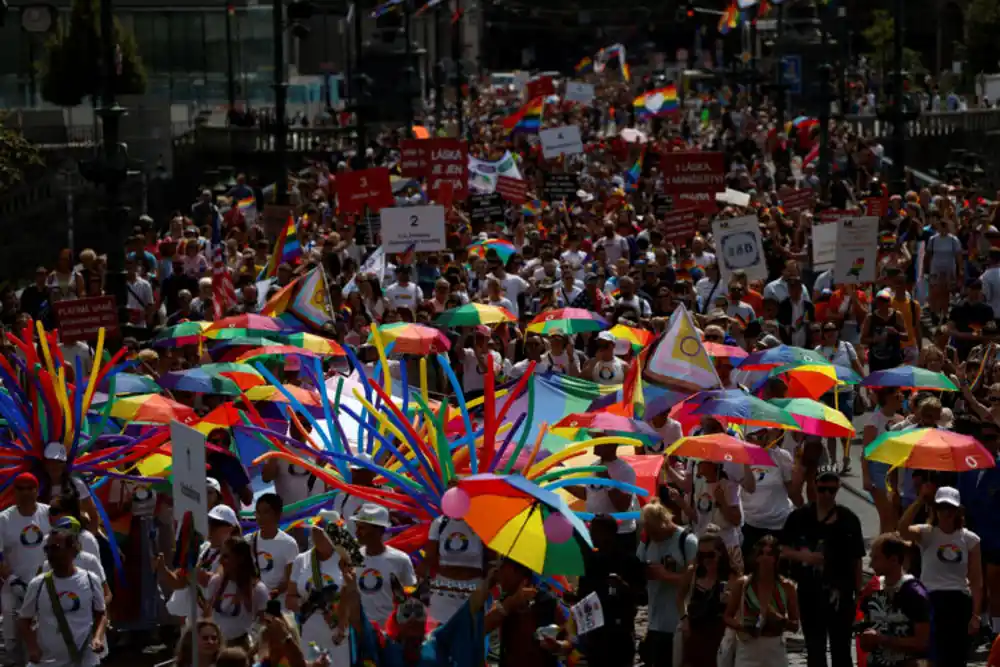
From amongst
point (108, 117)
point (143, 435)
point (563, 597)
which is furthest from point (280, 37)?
point (563, 597)

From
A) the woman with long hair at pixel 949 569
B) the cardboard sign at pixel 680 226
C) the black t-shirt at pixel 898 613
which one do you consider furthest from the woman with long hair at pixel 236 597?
the cardboard sign at pixel 680 226

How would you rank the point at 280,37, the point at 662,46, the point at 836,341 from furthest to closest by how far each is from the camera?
the point at 662,46 → the point at 280,37 → the point at 836,341

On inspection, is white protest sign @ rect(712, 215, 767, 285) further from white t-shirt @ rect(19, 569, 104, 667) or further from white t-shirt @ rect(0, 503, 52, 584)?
white t-shirt @ rect(19, 569, 104, 667)

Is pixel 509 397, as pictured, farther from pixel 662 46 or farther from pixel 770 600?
pixel 662 46

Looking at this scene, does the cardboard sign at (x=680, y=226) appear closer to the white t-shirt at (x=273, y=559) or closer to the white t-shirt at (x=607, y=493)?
the white t-shirt at (x=607, y=493)

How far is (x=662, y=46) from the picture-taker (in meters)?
130

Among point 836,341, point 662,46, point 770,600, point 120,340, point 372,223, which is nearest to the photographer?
point 770,600

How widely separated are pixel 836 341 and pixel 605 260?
21.0ft

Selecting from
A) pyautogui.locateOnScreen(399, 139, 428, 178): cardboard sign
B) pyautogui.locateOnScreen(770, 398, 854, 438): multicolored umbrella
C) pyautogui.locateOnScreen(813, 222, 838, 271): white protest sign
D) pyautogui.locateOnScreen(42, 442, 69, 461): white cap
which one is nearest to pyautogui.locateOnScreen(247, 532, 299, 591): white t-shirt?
pyautogui.locateOnScreen(42, 442, 69, 461): white cap

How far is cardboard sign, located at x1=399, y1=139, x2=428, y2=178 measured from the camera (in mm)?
29500

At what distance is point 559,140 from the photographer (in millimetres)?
34219

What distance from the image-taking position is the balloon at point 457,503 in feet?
36.0

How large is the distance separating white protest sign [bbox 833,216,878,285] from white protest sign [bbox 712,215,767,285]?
755 mm

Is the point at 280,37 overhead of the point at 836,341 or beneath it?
overhead
